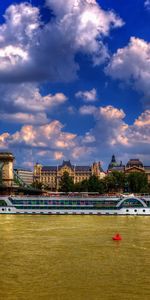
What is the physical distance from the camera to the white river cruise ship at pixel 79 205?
3728 inches

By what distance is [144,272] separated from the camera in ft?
125

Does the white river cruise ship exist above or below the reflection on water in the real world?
above

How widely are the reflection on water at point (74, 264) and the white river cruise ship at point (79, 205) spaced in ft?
88.0

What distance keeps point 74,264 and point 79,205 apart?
5543 cm

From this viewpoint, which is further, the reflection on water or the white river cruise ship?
the white river cruise ship

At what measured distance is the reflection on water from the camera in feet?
106

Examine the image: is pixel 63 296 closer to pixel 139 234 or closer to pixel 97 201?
pixel 139 234

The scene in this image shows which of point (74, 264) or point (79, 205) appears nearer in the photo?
point (74, 264)

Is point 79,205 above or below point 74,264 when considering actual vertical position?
above

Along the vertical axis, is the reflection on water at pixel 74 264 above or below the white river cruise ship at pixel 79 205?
below

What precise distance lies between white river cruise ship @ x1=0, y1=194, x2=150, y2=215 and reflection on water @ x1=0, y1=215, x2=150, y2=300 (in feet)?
88.0

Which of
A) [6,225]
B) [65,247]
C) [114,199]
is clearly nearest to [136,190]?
[114,199]

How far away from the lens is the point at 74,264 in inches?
1615

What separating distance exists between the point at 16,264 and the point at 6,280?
5.66m
